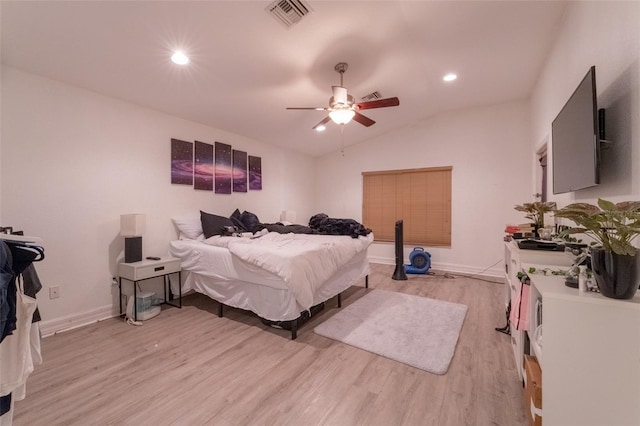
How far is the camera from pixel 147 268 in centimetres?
288

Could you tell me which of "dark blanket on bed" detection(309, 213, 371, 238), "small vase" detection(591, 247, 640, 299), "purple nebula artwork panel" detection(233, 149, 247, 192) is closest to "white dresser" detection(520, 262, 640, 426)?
"small vase" detection(591, 247, 640, 299)

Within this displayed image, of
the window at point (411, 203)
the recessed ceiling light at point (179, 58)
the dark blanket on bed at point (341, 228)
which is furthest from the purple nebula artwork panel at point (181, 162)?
the window at point (411, 203)

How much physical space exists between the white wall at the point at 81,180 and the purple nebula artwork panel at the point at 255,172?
3.91 feet

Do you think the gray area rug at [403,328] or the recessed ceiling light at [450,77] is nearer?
the gray area rug at [403,328]

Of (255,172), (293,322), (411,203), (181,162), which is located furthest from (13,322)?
(411,203)

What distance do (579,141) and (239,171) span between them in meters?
4.17

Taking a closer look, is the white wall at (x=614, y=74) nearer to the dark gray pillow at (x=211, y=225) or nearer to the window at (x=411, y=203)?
the window at (x=411, y=203)

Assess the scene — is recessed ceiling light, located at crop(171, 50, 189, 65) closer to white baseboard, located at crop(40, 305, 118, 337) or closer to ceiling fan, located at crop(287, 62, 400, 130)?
ceiling fan, located at crop(287, 62, 400, 130)

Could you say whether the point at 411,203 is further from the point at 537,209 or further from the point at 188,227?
the point at 188,227

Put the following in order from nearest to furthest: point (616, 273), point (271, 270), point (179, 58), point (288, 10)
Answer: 1. point (616, 273)
2. point (288, 10)
3. point (271, 270)
4. point (179, 58)

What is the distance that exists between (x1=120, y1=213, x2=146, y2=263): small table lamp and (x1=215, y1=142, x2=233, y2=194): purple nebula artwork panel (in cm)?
135

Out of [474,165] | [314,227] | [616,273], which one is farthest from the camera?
[474,165]

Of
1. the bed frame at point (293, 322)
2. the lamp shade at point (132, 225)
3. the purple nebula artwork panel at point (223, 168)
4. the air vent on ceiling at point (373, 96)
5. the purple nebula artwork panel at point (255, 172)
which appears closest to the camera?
the bed frame at point (293, 322)

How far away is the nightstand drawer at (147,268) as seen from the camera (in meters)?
2.79
